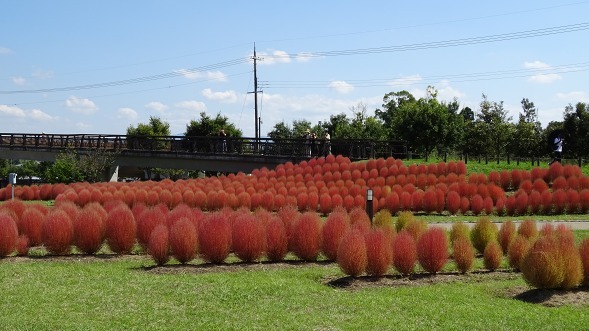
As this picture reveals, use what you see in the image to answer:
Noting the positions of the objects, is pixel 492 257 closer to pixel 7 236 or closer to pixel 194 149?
pixel 7 236

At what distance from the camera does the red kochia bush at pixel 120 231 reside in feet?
50.9

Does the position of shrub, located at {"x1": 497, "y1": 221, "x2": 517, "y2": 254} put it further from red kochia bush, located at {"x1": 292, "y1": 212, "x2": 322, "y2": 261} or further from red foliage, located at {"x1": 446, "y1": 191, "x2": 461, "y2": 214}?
red foliage, located at {"x1": 446, "y1": 191, "x2": 461, "y2": 214}

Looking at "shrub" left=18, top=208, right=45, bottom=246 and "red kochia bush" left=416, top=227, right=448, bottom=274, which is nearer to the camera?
"red kochia bush" left=416, top=227, right=448, bottom=274

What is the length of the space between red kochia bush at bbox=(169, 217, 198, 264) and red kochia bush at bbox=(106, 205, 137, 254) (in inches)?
80.6

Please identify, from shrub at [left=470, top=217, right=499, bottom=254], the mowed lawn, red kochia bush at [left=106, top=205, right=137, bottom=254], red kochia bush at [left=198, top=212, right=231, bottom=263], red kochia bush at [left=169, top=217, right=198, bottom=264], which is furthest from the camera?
red kochia bush at [left=106, top=205, right=137, bottom=254]

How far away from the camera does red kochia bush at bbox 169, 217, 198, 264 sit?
13.7 m

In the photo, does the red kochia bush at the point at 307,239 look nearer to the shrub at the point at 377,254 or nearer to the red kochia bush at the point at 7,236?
the shrub at the point at 377,254

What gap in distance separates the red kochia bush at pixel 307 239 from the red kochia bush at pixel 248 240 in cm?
67

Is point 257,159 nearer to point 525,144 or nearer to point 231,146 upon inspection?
point 231,146

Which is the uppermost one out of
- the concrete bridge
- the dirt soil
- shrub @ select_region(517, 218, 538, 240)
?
the concrete bridge

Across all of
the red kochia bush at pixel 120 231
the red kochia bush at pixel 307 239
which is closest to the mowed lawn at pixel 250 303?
the red kochia bush at pixel 307 239

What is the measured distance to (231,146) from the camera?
1823 inches

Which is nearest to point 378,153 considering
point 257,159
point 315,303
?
point 257,159

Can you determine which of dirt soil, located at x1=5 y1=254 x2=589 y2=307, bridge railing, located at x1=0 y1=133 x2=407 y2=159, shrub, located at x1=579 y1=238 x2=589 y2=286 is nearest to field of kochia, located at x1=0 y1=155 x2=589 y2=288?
shrub, located at x1=579 y1=238 x2=589 y2=286
